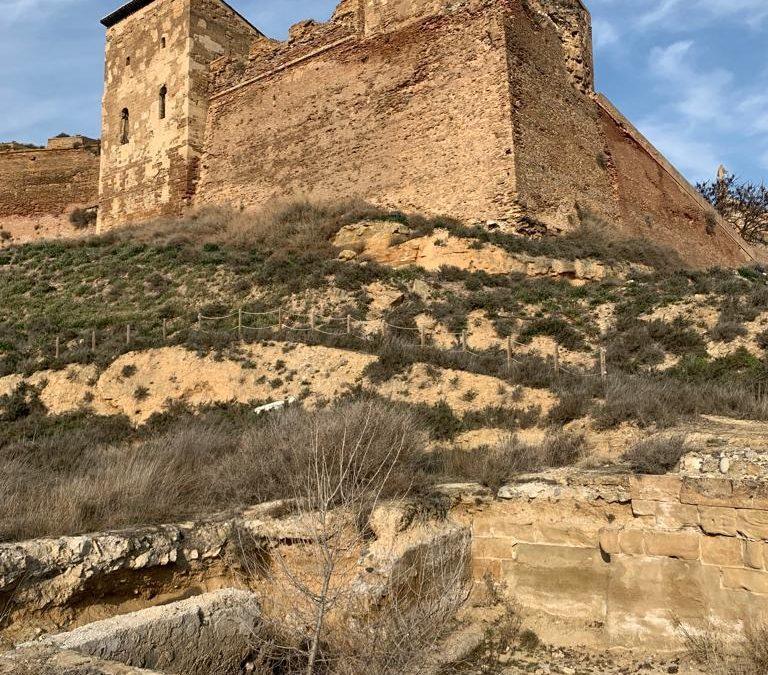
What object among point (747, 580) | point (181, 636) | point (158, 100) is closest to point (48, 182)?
point (158, 100)

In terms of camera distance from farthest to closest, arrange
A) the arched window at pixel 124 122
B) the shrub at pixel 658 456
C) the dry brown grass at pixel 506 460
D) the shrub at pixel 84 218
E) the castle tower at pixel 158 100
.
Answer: the shrub at pixel 84 218, the arched window at pixel 124 122, the castle tower at pixel 158 100, the dry brown grass at pixel 506 460, the shrub at pixel 658 456

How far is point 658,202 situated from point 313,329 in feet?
47.9

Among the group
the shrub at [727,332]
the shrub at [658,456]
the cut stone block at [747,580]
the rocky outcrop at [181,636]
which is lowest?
the rocky outcrop at [181,636]

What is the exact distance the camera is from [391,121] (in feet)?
68.3

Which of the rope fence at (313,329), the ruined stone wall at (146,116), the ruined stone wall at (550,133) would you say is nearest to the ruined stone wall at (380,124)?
the ruined stone wall at (550,133)

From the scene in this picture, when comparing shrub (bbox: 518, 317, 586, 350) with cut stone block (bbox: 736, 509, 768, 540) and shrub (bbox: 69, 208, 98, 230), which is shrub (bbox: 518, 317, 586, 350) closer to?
cut stone block (bbox: 736, 509, 768, 540)

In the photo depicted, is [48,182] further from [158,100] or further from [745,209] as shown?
[745,209]

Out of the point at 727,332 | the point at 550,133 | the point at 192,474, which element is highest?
the point at 550,133

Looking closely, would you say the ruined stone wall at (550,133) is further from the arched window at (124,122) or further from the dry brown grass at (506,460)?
the arched window at (124,122)

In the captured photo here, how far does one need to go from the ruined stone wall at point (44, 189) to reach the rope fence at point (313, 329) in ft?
55.7

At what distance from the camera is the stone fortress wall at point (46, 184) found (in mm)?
29938

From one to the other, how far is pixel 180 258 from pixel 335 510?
1516 centimetres

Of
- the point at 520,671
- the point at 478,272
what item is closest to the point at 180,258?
the point at 478,272

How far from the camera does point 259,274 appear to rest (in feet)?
56.6
